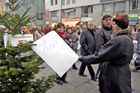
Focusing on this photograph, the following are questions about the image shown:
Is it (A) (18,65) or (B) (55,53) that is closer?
(A) (18,65)

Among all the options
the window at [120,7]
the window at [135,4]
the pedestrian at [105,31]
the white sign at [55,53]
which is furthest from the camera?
the window at [120,7]

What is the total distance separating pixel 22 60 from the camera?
13.5ft

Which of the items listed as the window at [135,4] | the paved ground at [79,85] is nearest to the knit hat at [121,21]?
the paved ground at [79,85]

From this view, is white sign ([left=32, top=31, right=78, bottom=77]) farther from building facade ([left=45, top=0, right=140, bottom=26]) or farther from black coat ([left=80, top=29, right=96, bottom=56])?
building facade ([left=45, top=0, right=140, bottom=26])

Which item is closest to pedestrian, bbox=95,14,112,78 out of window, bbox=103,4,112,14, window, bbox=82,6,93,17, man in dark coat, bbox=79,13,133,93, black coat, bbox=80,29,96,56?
black coat, bbox=80,29,96,56

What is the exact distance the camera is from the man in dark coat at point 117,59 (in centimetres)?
460

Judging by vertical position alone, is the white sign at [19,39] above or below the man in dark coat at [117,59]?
above

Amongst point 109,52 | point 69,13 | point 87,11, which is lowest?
point 69,13

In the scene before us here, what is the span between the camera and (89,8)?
2366 inches

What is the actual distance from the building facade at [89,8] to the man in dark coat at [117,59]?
34.4 m

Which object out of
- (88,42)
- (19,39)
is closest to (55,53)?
(19,39)

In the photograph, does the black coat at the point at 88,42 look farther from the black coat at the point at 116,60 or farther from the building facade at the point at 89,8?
the building facade at the point at 89,8

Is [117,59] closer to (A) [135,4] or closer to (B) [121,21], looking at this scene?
(B) [121,21]

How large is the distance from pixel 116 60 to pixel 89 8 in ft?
183
